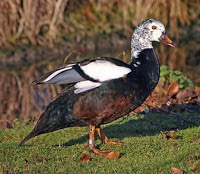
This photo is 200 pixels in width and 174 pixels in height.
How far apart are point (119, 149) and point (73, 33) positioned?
9527 mm

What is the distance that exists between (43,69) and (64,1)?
2.34 meters

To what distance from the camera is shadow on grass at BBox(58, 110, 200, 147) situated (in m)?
8.51

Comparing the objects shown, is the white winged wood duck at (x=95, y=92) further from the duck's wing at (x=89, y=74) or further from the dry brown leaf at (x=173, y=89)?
the dry brown leaf at (x=173, y=89)

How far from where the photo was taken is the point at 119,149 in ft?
24.6

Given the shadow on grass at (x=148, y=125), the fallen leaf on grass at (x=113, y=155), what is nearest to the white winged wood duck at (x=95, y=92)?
the fallen leaf on grass at (x=113, y=155)

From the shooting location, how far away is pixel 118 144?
25.3 feet

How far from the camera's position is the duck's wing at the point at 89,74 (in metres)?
7.20

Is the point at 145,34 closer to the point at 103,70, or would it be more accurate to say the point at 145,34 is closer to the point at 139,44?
the point at 139,44

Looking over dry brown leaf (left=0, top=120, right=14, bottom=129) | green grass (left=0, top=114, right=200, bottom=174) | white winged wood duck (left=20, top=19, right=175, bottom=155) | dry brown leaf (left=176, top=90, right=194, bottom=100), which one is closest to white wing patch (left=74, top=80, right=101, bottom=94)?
white winged wood duck (left=20, top=19, right=175, bottom=155)

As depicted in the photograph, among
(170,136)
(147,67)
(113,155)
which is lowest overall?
(170,136)

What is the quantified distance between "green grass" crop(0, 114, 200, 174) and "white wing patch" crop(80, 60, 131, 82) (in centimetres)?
84

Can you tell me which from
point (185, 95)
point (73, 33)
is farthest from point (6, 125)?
point (73, 33)

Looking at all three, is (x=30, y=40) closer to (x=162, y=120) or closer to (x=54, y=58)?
(x=54, y=58)

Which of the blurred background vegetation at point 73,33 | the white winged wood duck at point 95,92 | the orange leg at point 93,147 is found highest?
the white winged wood duck at point 95,92
